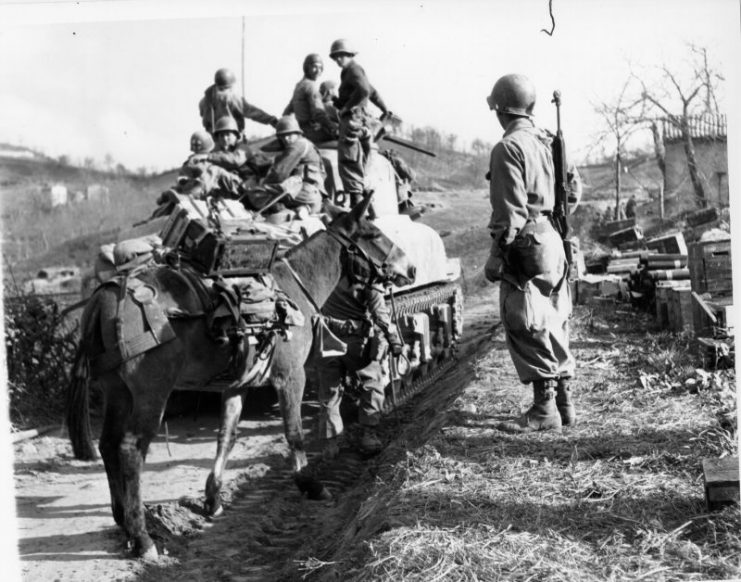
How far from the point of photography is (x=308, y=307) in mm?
8086

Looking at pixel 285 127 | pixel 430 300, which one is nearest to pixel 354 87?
pixel 285 127

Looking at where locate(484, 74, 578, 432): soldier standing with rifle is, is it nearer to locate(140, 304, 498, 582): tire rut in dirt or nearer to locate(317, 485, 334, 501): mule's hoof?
locate(140, 304, 498, 582): tire rut in dirt

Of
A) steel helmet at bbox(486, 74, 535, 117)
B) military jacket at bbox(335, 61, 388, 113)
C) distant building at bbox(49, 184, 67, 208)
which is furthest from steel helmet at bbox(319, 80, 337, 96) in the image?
distant building at bbox(49, 184, 67, 208)

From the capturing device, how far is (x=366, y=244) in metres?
8.37

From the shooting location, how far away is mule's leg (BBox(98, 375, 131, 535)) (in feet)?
22.4

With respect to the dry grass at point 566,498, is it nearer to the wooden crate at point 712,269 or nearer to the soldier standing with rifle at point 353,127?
the wooden crate at point 712,269

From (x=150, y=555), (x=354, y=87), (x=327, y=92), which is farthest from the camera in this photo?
(x=327, y=92)

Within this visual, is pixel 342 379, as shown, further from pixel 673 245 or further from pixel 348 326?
pixel 673 245

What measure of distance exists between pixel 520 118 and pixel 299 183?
14.2ft

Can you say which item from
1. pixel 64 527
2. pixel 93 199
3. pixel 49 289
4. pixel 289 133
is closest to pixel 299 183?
pixel 289 133

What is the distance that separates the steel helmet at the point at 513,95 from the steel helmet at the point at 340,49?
15.9 feet

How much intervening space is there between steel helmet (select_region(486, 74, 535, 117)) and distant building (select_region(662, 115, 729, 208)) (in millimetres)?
11834

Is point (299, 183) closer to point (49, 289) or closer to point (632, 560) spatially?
point (632, 560)

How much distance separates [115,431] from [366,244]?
2.79 metres
